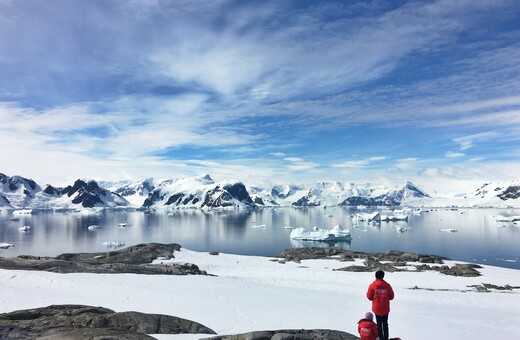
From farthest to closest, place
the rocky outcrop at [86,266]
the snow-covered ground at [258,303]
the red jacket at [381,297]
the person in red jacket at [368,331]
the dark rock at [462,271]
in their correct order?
the dark rock at [462,271] < the rocky outcrop at [86,266] < the snow-covered ground at [258,303] < the red jacket at [381,297] < the person in red jacket at [368,331]

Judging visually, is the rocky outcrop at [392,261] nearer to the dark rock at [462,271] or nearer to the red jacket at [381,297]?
the dark rock at [462,271]

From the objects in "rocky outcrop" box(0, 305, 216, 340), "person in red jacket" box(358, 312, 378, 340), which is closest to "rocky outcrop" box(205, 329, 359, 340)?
"person in red jacket" box(358, 312, 378, 340)

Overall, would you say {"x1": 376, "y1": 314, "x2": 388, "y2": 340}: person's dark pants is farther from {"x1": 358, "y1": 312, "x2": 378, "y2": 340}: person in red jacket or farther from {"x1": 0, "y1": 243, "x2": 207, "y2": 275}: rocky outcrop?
{"x1": 0, "y1": 243, "x2": 207, "y2": 275}: rocky outcrop

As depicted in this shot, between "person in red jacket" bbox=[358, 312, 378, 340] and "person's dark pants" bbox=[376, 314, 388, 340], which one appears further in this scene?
"person's dark pants" bbox=[376, 314, 388, 340]

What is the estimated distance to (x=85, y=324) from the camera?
12867mm

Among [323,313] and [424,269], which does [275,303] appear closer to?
[323,313]

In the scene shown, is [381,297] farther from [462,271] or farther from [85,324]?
[462,271]

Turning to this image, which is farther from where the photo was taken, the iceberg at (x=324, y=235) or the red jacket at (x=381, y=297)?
the iceberg at (x=324, y=235)

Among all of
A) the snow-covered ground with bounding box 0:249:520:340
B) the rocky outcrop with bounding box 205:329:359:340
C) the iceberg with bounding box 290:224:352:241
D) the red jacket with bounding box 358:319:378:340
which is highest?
the red jacket with bounding box 358:319:378:340

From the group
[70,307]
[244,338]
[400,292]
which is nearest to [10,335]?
[70,307]

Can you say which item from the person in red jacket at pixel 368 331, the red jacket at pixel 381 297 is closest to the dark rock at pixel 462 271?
the red jacket at pixel 381 297

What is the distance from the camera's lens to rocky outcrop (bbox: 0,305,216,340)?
36.9ft

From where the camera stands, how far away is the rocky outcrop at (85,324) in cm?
1125

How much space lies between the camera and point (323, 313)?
17734 millimetres
